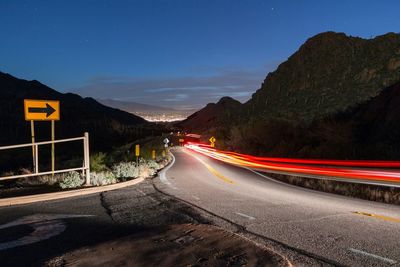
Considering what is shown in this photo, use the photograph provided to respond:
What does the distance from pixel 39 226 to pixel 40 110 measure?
7.67m

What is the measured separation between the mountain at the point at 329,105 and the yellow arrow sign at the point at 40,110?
16.2 meters

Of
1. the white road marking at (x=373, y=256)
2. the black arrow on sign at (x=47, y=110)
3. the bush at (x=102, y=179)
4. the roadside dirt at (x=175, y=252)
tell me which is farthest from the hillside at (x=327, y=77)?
the roadside dirt at (x=175, y=252)

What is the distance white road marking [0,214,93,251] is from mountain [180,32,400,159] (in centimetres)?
1810

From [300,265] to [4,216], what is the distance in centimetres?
657

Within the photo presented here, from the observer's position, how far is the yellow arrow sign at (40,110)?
48.7 ft

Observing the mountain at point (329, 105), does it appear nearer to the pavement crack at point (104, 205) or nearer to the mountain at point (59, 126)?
the pavement crack at point (104, 205)

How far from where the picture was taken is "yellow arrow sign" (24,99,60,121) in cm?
1483

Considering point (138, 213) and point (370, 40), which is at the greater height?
point (370, 40)

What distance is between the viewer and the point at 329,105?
5669 cm

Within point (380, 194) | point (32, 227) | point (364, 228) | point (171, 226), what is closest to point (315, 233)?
point (364, 228)

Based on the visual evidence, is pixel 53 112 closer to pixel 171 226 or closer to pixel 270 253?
pixel 171 226

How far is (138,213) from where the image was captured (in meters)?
9.85

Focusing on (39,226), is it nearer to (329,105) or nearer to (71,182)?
(71,182)

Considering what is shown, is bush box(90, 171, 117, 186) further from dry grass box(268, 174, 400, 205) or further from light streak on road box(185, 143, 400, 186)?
light streak on road box(185, 143, 400, 186)
